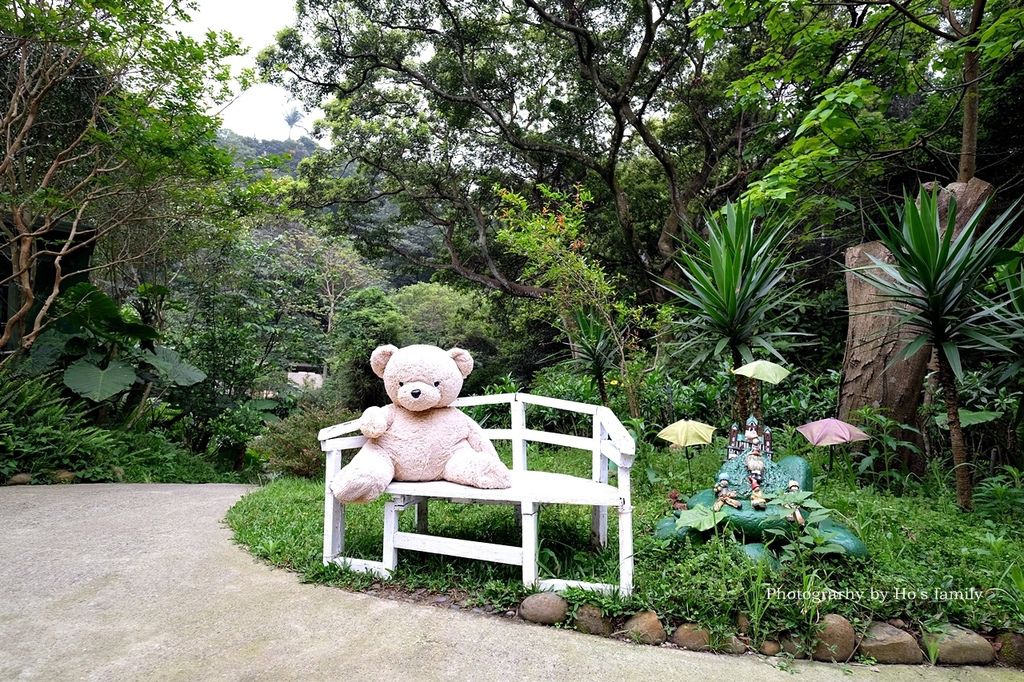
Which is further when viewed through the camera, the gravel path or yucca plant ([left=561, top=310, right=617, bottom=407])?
yucca plant ([left=561, top=310, right=617, bottom=407])

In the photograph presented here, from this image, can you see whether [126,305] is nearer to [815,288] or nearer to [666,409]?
[666,409]

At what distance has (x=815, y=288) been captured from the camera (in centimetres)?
943

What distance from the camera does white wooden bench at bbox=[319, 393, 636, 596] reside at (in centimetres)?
248

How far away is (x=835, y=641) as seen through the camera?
7.15 feet

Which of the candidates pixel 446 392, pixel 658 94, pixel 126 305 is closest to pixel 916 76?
pixel 658 94

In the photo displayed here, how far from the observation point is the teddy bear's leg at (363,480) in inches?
105

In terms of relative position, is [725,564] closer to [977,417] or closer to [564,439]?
[564,439]

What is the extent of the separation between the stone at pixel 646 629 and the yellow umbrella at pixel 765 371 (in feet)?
4.27

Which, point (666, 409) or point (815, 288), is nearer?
point (666, 409)

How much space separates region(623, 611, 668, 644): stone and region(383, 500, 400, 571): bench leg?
3.83 feet

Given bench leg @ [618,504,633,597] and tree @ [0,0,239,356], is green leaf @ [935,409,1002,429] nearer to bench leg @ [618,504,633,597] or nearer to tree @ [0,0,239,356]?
bench leg @ [618,504,633,597]

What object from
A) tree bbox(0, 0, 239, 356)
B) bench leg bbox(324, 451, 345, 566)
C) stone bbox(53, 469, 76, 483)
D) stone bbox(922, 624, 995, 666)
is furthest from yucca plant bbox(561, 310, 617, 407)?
stone bbox(53, 469, 76, 483)

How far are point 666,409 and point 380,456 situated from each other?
378 cm

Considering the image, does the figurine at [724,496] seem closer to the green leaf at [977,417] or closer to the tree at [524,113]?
the green leaf at [977,417]
